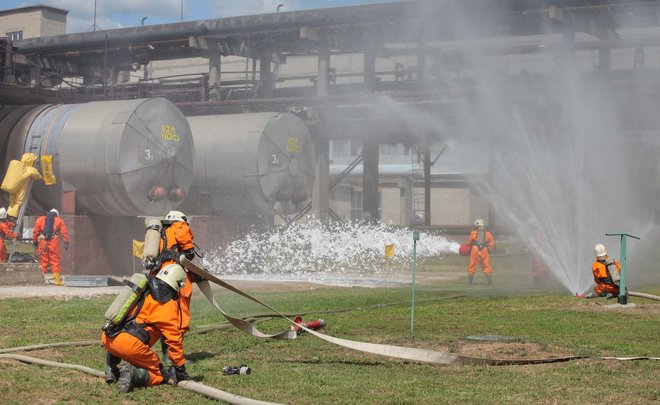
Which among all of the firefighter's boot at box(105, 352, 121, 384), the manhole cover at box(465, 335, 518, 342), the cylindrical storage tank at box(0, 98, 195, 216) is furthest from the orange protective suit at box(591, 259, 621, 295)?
the cylindrical storage tank at box(0, 98, 195, 216)

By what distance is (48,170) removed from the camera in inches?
992

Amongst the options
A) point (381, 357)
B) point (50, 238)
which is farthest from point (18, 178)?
point (381, 357)

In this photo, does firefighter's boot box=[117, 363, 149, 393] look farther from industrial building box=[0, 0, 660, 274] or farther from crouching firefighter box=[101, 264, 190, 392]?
industrial building box=[0, 0, 660, 274]

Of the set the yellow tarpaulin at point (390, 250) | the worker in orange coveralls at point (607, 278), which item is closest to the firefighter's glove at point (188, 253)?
the worker in orange coveralls at point (607, 278)

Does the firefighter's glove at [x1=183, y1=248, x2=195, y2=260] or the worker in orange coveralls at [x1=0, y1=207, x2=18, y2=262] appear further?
the worker in orange coveralls at [x1=0, y1=207, x2=18, y2=262]

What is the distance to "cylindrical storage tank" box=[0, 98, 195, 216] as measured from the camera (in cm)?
2447

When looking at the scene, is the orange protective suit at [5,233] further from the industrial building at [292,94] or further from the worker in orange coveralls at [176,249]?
the worker in orange coveralls at [176,249]

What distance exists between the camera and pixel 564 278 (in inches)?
843

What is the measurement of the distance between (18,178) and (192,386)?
684 inches

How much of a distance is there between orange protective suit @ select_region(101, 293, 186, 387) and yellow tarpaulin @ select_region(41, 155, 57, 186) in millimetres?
16791

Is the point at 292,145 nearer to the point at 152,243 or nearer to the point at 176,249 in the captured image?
the point at 176,249

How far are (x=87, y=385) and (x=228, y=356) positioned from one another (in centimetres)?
243

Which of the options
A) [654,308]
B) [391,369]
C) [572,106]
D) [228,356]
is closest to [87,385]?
[228,356]

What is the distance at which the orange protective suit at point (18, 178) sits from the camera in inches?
977
